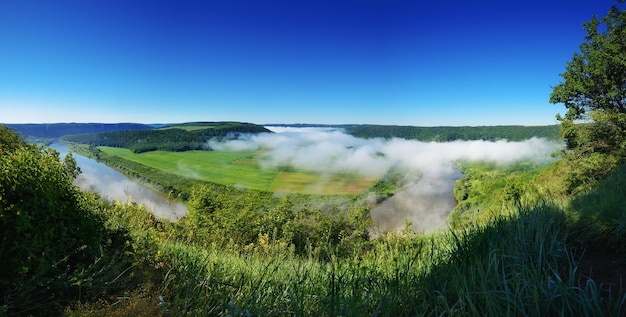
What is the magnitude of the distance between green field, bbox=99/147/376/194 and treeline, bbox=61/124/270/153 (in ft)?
9.50

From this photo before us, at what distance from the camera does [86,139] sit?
149 meters

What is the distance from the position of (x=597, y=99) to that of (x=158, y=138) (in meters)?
163

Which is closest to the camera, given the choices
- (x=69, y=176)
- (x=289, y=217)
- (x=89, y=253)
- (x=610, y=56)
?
(x=89, y=253)

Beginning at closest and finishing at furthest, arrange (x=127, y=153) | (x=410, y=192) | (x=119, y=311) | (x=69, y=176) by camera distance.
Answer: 1. (x=119, y=311)
2. (x=69, y=176)
3. (x=410, y=192)
4. (x=127, y=153)

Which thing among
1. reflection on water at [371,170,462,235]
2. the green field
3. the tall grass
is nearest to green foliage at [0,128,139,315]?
the tall grass

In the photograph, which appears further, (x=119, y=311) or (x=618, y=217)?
(x=618, y=217)

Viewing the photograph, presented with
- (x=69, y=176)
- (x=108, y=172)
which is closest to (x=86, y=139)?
(x=108, y=172)

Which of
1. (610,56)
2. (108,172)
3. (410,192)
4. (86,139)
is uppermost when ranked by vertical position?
(610,56)

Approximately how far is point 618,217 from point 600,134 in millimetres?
18292

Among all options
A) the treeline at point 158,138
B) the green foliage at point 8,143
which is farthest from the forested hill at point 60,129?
the green foliage at point 8,143

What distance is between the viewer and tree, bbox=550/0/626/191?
15477mm

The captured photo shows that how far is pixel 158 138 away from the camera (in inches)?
5950

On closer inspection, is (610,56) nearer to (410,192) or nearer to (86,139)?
(410,192)

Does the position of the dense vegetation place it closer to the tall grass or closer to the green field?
the tall grass
